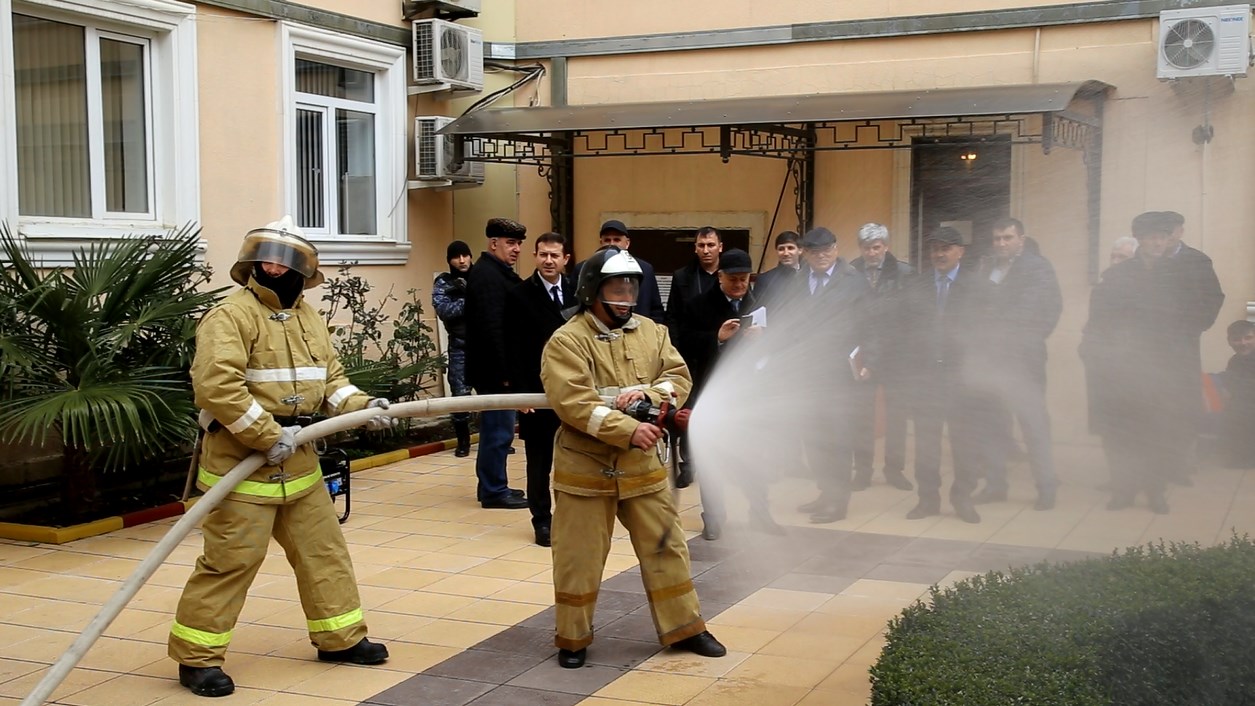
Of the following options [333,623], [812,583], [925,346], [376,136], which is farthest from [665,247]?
[333,623]

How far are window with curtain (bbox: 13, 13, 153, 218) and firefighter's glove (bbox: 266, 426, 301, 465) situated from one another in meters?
5.40

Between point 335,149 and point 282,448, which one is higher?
point 335,149

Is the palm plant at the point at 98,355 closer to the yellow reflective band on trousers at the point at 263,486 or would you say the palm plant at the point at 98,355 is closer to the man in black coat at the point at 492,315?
the man in black coat at the point at 492,315

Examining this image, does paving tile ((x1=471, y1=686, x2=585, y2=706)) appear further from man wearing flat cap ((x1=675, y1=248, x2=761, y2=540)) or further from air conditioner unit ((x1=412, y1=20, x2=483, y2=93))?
air conditioner unit ((x1=412, y1=20, x2=483, y2=93))

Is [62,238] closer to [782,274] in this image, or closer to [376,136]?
[376,136]

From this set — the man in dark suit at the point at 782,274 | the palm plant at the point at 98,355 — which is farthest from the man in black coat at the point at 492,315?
the palm plant at the point at 98,355

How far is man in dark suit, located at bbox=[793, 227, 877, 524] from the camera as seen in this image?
6.92 m

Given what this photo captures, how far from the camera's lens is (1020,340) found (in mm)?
5875

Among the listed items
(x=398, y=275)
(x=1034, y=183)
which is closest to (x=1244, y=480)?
(x=1034, y=183)

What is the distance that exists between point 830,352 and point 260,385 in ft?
9.72

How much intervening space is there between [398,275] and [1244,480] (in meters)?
9.18

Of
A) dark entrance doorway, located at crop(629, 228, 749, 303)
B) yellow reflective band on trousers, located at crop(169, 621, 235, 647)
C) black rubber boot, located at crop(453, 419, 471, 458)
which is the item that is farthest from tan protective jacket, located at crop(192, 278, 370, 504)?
dark entrance doorway, located at crop(629, 228, 749, 303)

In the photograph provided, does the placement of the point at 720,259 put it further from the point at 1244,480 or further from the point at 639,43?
the point at 639,43

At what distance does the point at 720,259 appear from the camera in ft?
27.7
